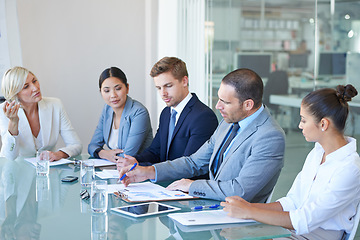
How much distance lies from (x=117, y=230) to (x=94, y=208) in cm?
27

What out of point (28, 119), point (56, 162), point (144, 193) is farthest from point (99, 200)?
point (28, 119)

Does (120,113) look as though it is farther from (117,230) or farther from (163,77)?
(117,230)

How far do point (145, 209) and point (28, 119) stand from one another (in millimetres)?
2251

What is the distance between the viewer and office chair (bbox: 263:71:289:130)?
4301 millimetres

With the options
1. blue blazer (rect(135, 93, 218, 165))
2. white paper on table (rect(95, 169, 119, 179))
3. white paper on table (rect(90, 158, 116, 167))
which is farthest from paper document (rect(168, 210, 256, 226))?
white paper on table (rect(90, 158, 116, 167))

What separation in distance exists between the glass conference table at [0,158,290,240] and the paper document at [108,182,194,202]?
53 mm

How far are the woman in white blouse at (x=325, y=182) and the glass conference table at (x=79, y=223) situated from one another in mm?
133

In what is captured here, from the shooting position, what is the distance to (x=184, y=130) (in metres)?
3.19

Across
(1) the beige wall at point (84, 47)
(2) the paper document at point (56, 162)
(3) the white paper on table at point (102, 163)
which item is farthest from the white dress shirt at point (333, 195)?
(1) the beige wall at point (84, 47)

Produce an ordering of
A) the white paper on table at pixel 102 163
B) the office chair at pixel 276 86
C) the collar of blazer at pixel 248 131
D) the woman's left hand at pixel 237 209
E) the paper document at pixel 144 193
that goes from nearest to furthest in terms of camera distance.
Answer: the woman's left hand at pixel 237 209 < the paper document at pixel 144 193 < the collar of blazer at pixel 248 131 < the white paper on table at pixel 102 163 < the office chair at pixel 276 86

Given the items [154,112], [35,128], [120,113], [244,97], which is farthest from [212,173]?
[154,112]

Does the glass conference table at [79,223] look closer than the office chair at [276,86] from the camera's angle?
Yes

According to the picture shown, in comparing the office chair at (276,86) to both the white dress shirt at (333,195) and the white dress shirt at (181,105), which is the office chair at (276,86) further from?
the white dress shirt at (333,195)

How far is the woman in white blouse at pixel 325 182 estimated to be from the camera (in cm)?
197
